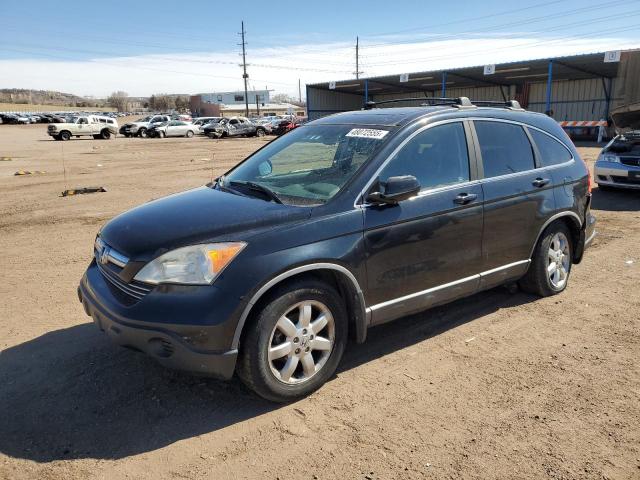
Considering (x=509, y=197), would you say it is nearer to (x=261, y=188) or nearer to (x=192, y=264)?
(x=261, y=188)

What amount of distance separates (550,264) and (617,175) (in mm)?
6707

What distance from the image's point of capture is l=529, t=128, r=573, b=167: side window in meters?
4.84

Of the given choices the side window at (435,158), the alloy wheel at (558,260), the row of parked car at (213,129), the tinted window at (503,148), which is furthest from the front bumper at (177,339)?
the row of parked car at (213,129)

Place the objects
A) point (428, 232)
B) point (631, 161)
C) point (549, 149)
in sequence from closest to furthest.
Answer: point (428, 232), point (549, 149), point (631, 161)

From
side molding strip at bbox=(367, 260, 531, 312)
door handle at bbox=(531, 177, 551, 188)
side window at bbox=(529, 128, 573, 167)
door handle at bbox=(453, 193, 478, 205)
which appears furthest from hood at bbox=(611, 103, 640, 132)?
door handle at bbox=(453, 193, 478, 205)

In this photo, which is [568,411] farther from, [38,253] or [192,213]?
[38,253]

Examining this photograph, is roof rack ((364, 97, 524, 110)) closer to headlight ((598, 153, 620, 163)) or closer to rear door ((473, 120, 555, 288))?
rear door ((473, 120, 555, 288))

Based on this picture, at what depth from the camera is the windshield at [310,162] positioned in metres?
3.68

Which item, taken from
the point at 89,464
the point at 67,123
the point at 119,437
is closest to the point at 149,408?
the point at 119,437

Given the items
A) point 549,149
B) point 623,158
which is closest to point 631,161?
point 623,158

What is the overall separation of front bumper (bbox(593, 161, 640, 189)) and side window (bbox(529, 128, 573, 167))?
6.09 m

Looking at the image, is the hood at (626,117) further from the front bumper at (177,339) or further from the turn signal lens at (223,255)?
the front bumper at (177,339)

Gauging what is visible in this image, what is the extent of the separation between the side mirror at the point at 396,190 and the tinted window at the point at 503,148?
3.48ft

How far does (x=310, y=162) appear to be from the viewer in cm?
439
